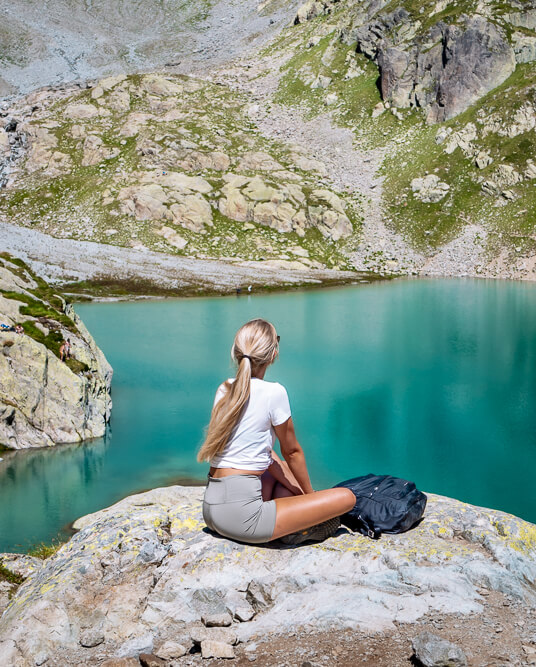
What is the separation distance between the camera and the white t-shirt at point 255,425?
6.65m

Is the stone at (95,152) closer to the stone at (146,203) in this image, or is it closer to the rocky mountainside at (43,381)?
the stone at (146,203)

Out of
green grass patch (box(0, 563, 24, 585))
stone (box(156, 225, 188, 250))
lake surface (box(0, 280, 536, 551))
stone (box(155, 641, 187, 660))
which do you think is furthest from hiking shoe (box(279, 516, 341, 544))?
stone (box(156, 225, 188, 250))

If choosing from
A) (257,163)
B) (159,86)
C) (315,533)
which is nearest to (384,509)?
(315,533)

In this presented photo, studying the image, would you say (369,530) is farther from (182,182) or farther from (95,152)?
(95,152)

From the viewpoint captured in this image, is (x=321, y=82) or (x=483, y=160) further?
(x=321, y=82)

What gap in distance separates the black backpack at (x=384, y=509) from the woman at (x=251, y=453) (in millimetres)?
765

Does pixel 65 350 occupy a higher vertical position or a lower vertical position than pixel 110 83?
lower

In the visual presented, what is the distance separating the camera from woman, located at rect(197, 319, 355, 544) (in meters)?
6.61

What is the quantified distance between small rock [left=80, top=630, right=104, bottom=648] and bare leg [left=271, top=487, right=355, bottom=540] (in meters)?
2.25

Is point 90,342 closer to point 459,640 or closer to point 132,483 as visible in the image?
point 132,483

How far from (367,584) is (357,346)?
117ft

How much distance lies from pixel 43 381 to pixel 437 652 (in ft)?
64.7

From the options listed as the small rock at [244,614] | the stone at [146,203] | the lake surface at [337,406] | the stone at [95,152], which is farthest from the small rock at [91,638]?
the stone at [95,152]

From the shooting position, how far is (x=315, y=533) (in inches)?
282
